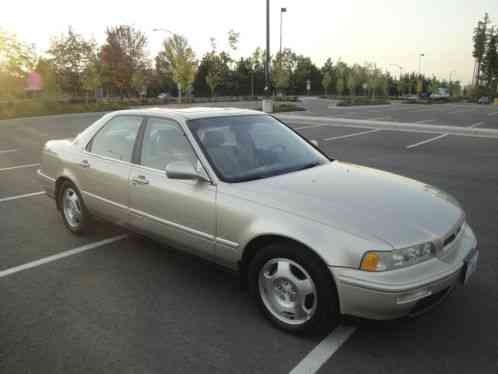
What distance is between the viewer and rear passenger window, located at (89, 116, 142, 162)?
4.28 metres

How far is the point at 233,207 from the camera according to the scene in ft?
10.6

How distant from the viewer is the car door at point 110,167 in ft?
13.9

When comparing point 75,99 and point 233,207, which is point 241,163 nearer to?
point 233,207

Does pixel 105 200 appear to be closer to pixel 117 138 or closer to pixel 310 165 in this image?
pixel 117 138

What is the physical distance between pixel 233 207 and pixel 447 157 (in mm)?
9380

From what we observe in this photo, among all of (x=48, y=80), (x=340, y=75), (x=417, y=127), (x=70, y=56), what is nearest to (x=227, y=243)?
(x=417, y=127)

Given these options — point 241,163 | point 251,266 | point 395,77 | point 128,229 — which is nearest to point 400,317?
point 251,266

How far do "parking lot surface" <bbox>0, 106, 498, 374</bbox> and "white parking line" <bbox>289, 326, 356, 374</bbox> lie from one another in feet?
0.08

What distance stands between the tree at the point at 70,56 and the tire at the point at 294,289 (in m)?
49.1

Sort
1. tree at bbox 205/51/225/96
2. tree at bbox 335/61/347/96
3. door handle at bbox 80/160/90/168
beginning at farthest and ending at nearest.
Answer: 1. tree at bbox 335/61/347/96
2. tree at bbox 205/51/225/96
3. door handle at bbox 80/160/90/168

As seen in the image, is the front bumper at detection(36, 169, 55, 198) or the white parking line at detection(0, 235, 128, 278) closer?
the white parking line at detection(0, 235, 128, 278)

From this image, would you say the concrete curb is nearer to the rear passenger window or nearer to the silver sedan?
the silver sedan

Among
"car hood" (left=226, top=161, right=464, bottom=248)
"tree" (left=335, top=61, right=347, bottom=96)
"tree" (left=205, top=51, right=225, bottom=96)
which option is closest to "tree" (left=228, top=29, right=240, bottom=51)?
"tree" (left=205, top=51, right=225, bottom=96)

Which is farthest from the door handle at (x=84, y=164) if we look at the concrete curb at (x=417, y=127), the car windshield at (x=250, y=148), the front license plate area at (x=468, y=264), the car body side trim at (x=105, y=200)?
the concrete curb at (x=417, y=127)
